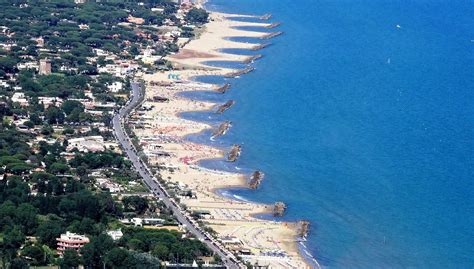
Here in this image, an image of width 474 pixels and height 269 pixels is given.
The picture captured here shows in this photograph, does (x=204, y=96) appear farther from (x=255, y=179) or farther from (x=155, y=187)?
(x=155, y=187)

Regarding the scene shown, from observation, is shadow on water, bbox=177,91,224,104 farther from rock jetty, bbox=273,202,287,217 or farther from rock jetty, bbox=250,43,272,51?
rock jetty, bbox=273,202,287,217

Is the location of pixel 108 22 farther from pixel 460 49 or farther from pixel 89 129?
pixel 89 129

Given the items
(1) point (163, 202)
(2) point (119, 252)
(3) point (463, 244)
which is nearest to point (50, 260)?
(2) point (119, 252)

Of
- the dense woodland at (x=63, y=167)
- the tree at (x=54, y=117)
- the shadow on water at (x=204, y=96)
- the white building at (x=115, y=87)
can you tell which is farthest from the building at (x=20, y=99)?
the shadow on water at (x=204, y=96)

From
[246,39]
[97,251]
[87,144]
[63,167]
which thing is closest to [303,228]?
[97,251]

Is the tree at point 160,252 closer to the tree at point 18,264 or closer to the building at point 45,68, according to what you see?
the tree at point 18,264

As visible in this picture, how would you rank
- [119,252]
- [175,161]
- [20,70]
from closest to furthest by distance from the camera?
[119,252]
[175,161]
[20,70]
